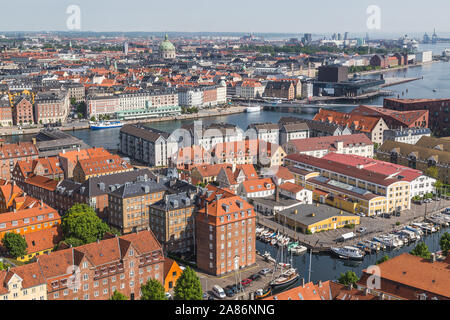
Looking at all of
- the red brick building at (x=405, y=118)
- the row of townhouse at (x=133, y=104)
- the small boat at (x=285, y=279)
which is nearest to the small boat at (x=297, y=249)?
the small boat at (x=285, y=279)

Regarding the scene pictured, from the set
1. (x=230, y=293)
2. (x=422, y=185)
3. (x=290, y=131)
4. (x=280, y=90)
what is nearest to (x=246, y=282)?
(x=230, y=293)

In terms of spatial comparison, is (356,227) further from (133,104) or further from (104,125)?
(133,104)

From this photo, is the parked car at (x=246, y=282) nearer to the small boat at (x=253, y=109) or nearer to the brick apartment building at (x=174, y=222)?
the brick apartment building at (x=174, y=222)

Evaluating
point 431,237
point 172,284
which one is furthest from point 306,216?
point 172,284

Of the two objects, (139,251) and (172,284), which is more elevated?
(139,251)
